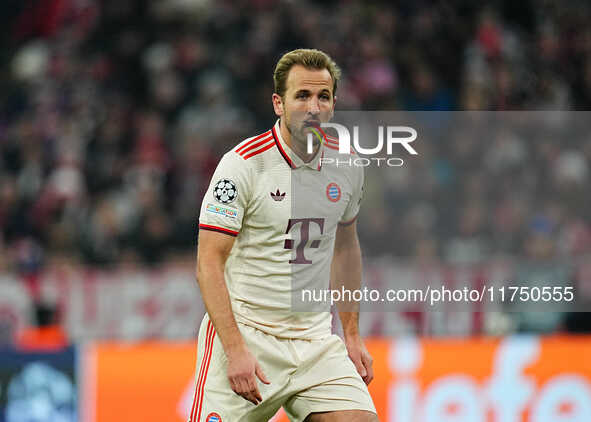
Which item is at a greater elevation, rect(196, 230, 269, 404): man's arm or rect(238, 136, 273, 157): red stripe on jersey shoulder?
rect(238, 136, 273, 157): red stripe on jersey shoulder

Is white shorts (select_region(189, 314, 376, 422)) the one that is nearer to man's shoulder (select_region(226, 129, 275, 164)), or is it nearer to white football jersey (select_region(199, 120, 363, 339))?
white football jersey (select_region(199, 120, 363, 339))

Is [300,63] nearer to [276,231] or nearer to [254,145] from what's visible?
[254,145]

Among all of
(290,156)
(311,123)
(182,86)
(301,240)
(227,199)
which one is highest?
(182,86)

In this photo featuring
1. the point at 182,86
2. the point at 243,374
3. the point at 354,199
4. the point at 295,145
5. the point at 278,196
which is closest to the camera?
the point at 243,374

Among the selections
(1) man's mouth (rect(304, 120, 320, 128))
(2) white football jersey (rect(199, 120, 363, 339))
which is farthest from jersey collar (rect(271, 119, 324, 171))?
(1) man's mouth (rect(304, 120, 320, 128))

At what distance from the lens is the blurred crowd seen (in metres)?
10.1

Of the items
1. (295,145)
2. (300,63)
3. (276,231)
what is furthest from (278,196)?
(300,63)

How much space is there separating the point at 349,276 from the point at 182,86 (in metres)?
7.09

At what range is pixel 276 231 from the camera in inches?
165

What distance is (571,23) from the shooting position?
1143 centimetres

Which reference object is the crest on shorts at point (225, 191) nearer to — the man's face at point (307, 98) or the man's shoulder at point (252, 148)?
the man's shoulder at point (252, 148)

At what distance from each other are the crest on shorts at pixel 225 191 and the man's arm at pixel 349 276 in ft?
1.96

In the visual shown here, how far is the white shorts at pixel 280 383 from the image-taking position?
4.11m

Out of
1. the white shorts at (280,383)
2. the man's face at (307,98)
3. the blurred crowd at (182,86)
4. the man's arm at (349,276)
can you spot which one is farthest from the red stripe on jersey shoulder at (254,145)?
the blurred crowd at (182,86)
